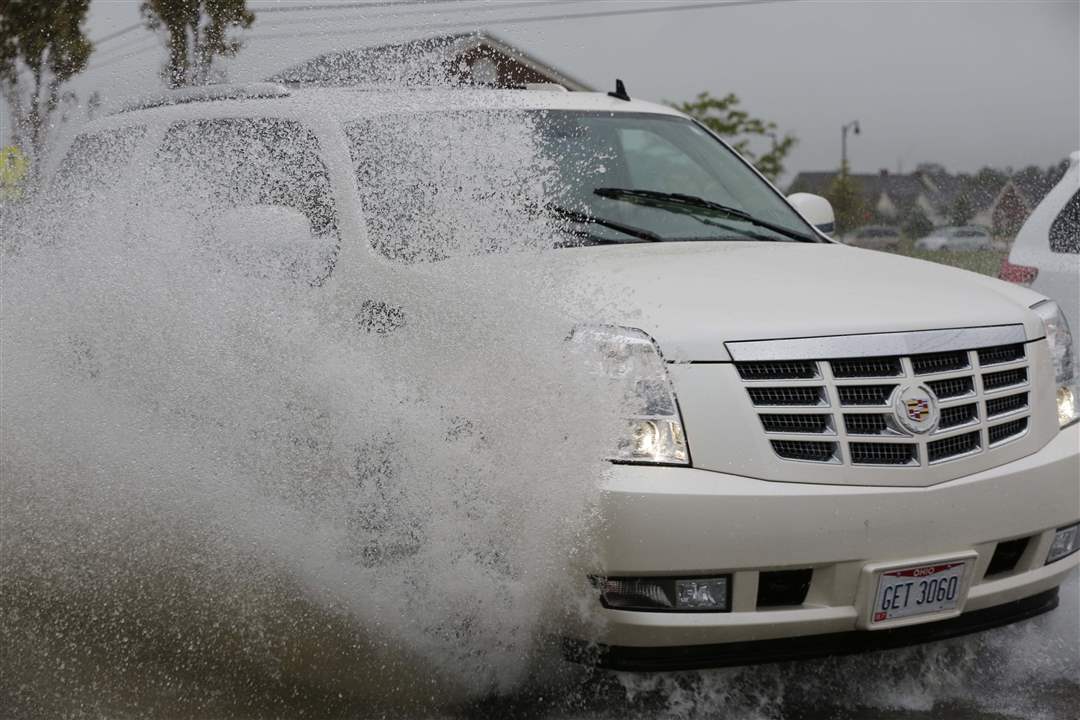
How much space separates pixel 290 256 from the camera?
3.74 meters

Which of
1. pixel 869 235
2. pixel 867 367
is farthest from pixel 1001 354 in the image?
pixel 869 235

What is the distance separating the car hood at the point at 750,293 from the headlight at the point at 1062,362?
0.08 m

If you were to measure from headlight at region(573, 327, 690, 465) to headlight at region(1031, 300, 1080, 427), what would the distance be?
133cm

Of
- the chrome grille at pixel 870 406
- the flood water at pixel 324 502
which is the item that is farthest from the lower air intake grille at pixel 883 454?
the flood water at pixel 324 502

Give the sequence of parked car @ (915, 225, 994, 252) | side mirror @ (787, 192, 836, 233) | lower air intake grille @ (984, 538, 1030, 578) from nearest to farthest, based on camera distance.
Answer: lower air intake grille @ (984, 538, 1030, 578)
side mirror @ (787, 192, 836, 233)
parked car @ (915, 225, 994, 252)

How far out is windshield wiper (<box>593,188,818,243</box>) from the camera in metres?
4.29

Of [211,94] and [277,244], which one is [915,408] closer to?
[277,244]

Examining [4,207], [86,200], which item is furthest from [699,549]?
[4,207]

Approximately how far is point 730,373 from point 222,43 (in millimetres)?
3789

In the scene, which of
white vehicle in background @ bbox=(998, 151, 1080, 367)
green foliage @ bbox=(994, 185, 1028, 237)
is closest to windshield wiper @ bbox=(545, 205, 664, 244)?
white vehicle in background @ bbox=(998, 151, 1080, 367)

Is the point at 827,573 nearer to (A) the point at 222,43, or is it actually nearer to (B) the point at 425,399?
(B) the point at 425,399

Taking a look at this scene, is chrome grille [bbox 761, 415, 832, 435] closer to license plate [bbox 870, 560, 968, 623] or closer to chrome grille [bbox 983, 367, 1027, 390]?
license plate [bbox 870, 560, 968, 623]

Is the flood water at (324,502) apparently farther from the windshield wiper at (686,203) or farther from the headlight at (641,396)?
the windshield wiper at (686,203)

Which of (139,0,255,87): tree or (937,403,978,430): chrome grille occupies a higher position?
(139,0,255,87): tree
